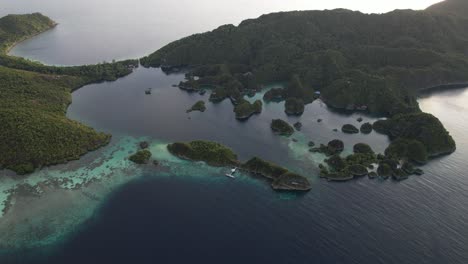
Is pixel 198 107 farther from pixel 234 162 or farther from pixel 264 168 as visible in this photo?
pixel 264 168

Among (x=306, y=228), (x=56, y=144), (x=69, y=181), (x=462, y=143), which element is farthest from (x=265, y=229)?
(x=462, y=143)

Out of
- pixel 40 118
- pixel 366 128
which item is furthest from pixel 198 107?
pixel 366 128

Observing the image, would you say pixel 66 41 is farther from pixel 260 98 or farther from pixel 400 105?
pixel 400 105

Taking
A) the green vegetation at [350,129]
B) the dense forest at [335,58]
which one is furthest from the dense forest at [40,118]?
the green vegetation at [350,129]

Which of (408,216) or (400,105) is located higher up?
(400,105)

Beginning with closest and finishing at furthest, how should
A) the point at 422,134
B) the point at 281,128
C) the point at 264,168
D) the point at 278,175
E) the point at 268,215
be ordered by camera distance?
the point at 268,215, the point at 278,175, the point at 264,168, the point at 422,134, the point at 281,128

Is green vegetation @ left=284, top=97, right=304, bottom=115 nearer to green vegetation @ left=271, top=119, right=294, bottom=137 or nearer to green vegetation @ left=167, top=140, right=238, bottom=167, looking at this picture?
green vegetation @ left=271, top=119, right=294, bottom=137
